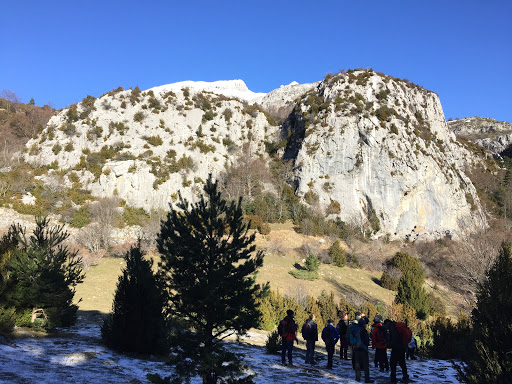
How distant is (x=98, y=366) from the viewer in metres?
5.52

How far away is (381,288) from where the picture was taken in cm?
2180

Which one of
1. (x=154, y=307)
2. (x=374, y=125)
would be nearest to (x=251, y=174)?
(x=374, y=125)

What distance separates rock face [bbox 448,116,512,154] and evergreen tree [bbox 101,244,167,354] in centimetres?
7020

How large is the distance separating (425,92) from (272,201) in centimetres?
3036

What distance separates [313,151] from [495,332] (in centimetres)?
3382

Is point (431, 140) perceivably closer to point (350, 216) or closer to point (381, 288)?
point (350, 216)

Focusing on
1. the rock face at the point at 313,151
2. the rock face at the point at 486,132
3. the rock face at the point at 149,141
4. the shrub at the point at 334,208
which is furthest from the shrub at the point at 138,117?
the rock face at the point at 486,132

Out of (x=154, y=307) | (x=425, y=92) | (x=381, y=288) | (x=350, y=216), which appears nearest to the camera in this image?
(x=154, y=307)

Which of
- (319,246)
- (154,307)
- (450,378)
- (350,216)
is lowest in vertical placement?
(450,378)

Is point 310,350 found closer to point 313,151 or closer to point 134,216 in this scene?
point 134,216

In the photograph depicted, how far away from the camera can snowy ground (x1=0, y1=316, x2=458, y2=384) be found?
468 centimetres

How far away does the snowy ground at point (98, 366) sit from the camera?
15.4 feet

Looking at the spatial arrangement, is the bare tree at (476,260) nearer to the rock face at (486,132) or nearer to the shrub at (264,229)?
the shrub at (264,229)

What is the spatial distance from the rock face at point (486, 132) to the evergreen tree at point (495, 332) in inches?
2687
